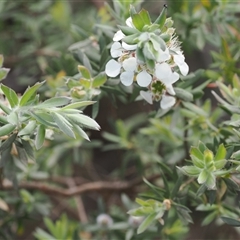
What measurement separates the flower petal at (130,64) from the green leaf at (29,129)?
6.6 inches

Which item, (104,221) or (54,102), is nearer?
(54,102)

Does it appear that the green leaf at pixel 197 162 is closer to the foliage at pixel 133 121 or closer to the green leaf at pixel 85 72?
the foliage at pixel 133 121

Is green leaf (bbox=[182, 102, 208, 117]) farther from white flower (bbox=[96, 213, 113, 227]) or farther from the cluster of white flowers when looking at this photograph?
white flower (bbox=[96, 213, 113, 227])

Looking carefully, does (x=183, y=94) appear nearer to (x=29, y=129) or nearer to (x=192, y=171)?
(x=192, y=171)

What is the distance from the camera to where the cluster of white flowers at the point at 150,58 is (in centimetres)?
66

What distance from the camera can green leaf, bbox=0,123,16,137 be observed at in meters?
0.72

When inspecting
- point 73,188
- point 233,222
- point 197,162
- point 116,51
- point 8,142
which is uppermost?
point 116,51

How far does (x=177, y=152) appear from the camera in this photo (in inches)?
44.3

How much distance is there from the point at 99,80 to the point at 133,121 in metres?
0.64

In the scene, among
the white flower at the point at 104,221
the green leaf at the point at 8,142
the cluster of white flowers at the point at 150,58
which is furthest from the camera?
the white flower at the point at 104,221

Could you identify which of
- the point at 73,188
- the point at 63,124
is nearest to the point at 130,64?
the point at 63,124

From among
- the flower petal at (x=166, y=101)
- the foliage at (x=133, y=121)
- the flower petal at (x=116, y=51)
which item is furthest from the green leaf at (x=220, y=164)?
the flower petal at (x=116, y=51)

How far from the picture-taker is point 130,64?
71cm

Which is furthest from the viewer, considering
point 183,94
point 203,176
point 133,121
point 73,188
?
point 133,121
